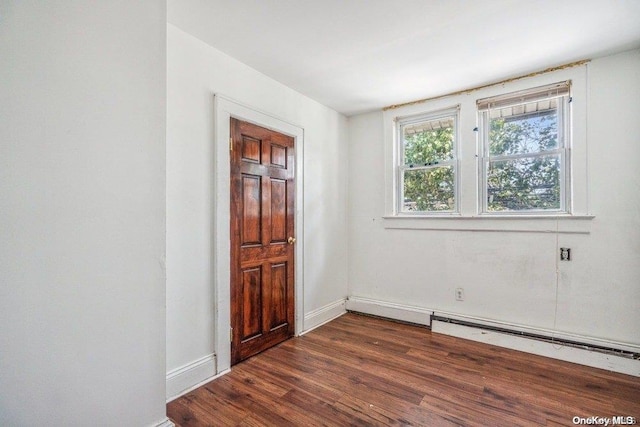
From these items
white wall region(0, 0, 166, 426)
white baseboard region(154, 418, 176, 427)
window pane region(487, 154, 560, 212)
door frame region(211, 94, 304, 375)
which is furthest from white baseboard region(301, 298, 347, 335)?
window pane region(487, 154, 560, 212)

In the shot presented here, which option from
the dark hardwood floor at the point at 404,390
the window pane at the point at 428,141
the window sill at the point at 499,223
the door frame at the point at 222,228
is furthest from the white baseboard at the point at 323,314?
the window pane at the point at 428,141

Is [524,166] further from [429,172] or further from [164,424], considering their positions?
[164,424]

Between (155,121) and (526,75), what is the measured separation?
3158 mm

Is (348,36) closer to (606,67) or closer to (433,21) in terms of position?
(433,21)

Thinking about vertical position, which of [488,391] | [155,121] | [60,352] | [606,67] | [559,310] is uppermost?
[606,67]

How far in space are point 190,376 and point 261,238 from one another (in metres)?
1.19

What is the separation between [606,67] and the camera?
250cm

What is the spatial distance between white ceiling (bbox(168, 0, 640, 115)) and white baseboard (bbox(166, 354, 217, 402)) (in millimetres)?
2395

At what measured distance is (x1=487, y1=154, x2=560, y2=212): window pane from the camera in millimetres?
2773

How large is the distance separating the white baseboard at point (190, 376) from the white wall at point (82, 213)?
442mm

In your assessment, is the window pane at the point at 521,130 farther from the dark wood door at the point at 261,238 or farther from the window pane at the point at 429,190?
the dark wood door at the point at 261,238

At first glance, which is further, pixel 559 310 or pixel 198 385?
pixel 559 310

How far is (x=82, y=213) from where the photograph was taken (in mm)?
1346

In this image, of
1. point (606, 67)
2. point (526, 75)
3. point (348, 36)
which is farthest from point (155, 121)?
point (606, 67)
